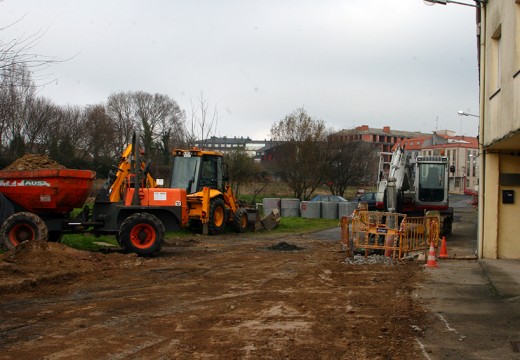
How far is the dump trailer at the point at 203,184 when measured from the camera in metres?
20.5

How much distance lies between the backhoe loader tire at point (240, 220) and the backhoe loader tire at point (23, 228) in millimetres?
9956

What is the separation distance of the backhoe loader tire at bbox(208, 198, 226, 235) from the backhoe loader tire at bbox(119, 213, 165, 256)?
6.26 meters

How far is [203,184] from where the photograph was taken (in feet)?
70.0

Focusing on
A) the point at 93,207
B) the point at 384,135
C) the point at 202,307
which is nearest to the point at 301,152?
the point at 93,207

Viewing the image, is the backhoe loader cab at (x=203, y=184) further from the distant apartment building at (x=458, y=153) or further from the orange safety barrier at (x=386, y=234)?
the distant apartment building at (x=458, y=153)

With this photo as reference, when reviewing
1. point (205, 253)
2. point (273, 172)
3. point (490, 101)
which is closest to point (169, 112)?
point (273, 172)

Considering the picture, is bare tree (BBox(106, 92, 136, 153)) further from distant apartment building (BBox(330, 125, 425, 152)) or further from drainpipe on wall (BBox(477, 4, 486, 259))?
drainpipe on wall (BBox(477, 4, 486, 259))

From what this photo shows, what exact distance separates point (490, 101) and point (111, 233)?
986 cm

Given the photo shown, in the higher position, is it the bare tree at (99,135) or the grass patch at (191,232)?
the bare tree at (99,135)

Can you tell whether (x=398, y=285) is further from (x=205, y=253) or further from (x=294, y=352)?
(x=205, y=253)

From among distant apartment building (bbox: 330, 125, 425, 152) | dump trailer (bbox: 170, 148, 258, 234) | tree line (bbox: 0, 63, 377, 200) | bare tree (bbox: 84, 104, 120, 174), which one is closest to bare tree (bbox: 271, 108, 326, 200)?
tree line (bbox: 0, 63, 377, 200)

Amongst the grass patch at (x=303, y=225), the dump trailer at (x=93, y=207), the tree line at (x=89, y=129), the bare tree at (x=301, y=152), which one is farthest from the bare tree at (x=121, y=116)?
the dump trailer at (x=93, y=207)

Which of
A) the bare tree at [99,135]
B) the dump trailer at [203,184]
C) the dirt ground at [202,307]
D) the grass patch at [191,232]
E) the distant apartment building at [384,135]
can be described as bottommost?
the dirt ground at [202,307]

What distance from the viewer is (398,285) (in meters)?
10.6
